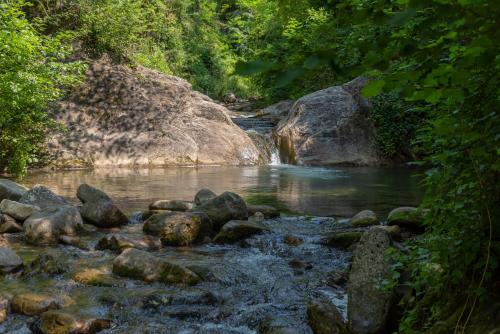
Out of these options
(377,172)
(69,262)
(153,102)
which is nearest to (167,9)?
(153,102)

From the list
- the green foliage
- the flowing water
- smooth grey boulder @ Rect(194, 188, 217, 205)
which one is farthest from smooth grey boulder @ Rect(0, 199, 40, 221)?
smooth grey boulder @ Rect(194, 188, 217, 205)

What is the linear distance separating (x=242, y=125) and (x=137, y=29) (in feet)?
18.7

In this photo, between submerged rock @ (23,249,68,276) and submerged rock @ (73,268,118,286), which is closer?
submerged rock @ (73,268,118,286)

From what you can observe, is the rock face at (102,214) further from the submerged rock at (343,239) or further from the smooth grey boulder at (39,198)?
the submerged rock at (343,239)

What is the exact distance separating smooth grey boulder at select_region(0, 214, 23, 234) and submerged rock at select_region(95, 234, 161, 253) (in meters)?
1.32

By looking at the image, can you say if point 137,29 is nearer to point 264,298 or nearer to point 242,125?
point 242,125

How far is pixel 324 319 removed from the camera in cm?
358

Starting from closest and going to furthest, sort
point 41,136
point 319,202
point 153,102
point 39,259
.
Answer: point 39,259 → point 319,202 → point 41,136 → point 153,102

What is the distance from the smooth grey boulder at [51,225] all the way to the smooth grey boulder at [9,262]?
3.18 ft

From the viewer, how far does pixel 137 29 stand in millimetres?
17109

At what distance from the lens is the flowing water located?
3.93 meters

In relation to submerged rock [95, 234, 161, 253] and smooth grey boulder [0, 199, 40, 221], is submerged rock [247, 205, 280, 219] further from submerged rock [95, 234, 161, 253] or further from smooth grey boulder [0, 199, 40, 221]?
smooth grey boulder [0, 199, 40, 221]

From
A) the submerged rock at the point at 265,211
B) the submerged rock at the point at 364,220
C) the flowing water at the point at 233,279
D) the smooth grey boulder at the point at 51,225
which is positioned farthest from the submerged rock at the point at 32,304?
the submerged rock at the point at 364,220

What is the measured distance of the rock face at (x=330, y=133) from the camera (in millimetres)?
16688
